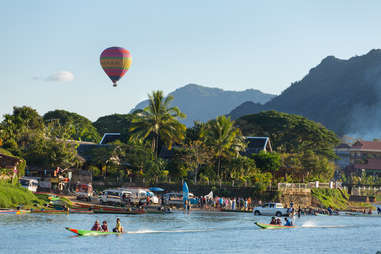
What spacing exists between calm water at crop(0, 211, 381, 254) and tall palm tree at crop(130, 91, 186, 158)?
2243 centimetres

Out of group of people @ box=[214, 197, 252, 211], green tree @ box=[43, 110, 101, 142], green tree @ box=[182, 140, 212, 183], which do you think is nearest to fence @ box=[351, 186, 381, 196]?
green tree @ box=[182, 140, 212, 183]

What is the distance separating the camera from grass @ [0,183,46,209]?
199 ft

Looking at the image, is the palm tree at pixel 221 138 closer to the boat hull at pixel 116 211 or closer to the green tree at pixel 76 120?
the boat hull at pixel 116 211

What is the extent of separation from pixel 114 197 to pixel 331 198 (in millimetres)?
43796

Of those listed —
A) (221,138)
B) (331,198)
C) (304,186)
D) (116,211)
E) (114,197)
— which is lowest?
(116,211)

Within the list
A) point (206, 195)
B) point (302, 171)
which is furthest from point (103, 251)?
point (302, 171)

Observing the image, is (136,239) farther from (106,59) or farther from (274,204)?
(106,59)

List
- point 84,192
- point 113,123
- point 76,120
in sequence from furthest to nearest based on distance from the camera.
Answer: point 113,123 < point 76,120 < point 84,192

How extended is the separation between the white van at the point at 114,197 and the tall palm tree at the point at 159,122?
56.6 feet

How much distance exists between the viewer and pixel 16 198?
6247 centimetres

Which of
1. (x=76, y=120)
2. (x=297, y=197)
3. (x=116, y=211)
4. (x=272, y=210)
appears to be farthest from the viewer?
(x=76, y=120)

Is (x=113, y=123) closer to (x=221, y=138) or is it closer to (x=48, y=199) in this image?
(x=221, y=138)

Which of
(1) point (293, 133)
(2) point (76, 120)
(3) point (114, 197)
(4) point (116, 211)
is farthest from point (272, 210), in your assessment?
(2) point (76, 120)

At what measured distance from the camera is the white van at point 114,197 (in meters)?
71.1
